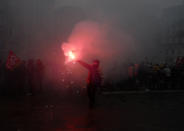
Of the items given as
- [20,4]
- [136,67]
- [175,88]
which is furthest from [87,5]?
[175,88]

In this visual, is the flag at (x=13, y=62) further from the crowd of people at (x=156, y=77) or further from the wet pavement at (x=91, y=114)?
the crowd of people at (x=156, y=77)

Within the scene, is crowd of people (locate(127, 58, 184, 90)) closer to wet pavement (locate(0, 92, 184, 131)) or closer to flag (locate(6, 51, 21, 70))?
wet pavement (locate(0, 92, 184, 131))

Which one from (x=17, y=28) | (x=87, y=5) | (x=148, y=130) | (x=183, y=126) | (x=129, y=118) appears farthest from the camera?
(x=17, y=28)

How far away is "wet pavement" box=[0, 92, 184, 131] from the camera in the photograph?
3389 millimetres

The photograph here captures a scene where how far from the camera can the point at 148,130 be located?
3.19m

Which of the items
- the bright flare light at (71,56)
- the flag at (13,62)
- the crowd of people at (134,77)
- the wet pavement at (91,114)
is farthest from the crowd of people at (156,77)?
the flag at (13,62)

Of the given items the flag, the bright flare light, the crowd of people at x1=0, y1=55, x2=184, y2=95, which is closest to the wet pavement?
the bright flare light

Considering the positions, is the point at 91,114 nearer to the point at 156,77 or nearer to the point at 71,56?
the point at 71,56

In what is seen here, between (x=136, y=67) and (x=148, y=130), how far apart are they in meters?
4.11

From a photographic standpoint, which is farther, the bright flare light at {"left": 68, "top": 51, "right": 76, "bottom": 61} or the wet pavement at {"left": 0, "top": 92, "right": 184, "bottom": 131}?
the bright flare light at {"left": 68, "top": 51, "right": 76, "bottom": 61}

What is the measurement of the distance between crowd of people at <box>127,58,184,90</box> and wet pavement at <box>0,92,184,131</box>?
167 cm

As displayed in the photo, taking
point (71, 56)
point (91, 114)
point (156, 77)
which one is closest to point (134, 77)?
point (156, 77)

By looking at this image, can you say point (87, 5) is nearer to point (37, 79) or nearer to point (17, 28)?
point (37, 79)

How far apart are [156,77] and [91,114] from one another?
3.89m
